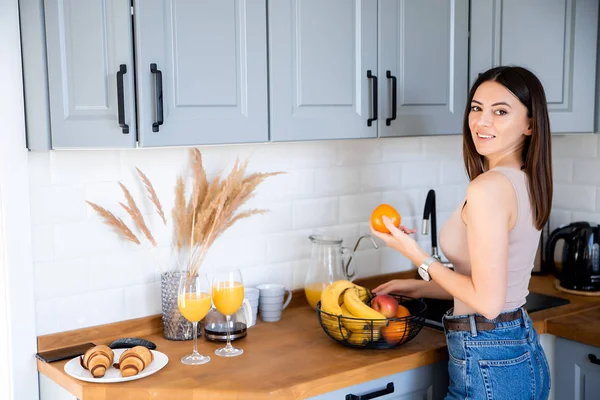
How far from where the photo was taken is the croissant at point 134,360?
6.63 feet

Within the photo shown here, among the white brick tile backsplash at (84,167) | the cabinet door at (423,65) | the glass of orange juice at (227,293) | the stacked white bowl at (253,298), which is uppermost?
the cabinet door at (423,65)

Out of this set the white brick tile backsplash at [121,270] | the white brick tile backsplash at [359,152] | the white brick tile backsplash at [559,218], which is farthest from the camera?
the white brick tile backsplash at [559,218]

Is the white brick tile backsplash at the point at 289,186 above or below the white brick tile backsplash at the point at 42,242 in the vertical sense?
above


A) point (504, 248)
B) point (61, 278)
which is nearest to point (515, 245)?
point (504, 248)

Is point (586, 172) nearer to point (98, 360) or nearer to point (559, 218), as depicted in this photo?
point (559, 218)

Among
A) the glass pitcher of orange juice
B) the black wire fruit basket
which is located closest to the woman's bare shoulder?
the black wire fruit basket

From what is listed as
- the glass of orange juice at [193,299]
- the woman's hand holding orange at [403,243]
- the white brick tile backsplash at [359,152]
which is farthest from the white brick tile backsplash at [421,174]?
the glass of orange juice at [193,299]

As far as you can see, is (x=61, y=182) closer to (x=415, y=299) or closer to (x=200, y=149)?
(x=200, y=149)

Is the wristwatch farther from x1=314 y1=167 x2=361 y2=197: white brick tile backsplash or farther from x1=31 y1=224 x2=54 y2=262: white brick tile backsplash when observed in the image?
x1=31 y1=224 x2=54 y2=262: white brick tile backsplash

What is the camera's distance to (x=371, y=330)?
2.23m

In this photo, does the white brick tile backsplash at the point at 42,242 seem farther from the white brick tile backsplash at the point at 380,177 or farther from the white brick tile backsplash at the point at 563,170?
the white brick tile backsplash at the point at 563,170

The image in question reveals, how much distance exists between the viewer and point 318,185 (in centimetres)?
287

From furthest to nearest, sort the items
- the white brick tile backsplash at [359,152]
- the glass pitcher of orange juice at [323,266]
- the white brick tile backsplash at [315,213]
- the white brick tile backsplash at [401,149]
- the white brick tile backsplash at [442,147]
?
the white brick tile backsplash at [442,147] < the white brick tile backsplash at [401,149] < the white brick tile backsplash at [359,152] < the white brick tile backsplash at [315,213] < the glass pitcher of orange juice at [323,266]

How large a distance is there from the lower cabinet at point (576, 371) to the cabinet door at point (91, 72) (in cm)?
170
